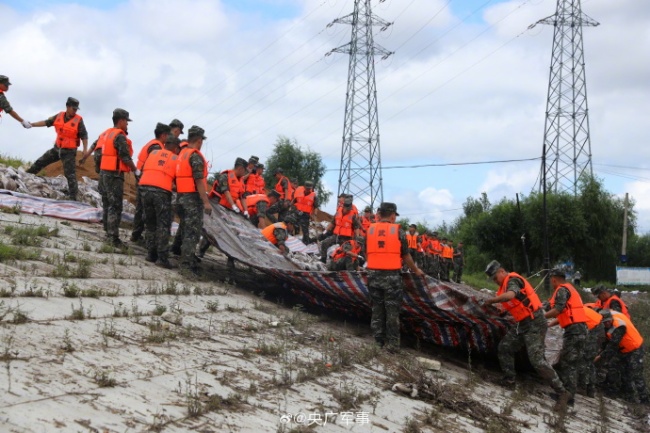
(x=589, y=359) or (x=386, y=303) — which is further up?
(x=386, y=303)

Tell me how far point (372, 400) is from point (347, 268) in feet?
16.5

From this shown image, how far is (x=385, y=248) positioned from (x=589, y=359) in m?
3.76

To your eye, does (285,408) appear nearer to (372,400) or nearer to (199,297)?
(372,400)

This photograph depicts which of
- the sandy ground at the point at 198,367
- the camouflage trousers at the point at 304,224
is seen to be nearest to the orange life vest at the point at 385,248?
the sandy ground at the point at 198,367

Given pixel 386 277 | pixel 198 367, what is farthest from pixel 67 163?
pixel 198 367

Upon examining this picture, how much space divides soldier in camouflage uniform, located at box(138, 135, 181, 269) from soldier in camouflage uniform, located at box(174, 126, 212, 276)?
17 cm

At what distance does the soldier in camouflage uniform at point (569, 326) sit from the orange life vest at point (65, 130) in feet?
26.4

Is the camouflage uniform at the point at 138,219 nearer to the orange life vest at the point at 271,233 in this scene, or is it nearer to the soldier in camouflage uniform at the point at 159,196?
the soldier in camouflage uniform at the point at 159,196

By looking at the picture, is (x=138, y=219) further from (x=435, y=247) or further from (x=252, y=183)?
(x=435, y=247)

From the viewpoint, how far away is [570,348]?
8562 mm

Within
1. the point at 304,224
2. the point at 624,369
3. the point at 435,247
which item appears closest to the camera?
the point at 624,369

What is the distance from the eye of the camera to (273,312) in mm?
8047

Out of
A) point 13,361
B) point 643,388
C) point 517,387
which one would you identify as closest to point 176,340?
point 13,361

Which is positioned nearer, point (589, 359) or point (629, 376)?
point (589, 359)
